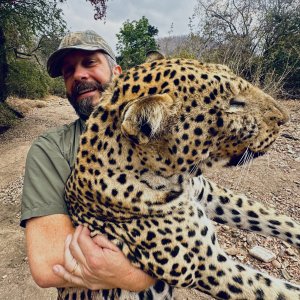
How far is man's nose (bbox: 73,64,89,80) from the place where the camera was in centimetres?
280

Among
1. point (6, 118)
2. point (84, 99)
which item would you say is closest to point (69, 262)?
point (84, 99)

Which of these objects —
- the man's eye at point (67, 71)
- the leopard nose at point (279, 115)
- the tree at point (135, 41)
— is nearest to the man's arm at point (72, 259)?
the man's eye at point (67, 71)

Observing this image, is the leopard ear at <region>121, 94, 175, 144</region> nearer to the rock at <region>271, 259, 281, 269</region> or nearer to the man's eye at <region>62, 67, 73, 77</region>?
the man's eye at <region>62, 67, 73, 77</region>

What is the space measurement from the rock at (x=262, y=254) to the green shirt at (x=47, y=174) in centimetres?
283

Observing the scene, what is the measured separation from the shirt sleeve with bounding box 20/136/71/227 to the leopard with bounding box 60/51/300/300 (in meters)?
0.17

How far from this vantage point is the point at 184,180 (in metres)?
2.27

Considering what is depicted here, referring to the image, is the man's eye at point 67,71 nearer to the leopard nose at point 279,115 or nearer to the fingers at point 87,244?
the fingers at point 87,244

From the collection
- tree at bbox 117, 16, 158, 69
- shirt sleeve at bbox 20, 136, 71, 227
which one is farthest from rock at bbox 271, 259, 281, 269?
tree at bbox 117, 16, 158, 69

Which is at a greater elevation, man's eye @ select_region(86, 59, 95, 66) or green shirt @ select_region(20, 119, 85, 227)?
man's eye @ select_region(86, 59, 95, 66)

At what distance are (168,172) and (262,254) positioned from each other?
264cm

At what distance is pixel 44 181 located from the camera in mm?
2402

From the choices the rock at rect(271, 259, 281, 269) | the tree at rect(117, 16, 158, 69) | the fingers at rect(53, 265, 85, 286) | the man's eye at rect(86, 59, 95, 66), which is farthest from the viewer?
the tree at rect(117, 16, 158, 69)

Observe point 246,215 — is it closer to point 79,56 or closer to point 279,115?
point 279,115

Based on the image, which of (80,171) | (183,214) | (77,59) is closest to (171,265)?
(183,214)
